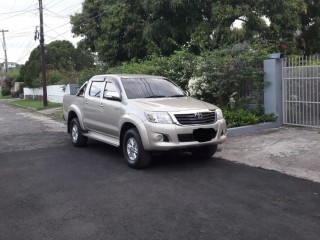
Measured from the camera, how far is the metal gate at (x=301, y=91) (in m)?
10.3

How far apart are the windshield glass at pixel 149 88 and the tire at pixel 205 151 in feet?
4.08

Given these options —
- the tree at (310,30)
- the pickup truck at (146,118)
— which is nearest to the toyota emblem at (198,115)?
the pickup truck at (146,118)

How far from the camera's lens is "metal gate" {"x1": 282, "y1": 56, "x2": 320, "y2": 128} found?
33.8ft

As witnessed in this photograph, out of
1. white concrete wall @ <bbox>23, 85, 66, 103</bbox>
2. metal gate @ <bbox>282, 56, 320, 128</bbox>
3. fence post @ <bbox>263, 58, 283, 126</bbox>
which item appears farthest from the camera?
white concrete wall @ <bbox>23, 85, 66, 103</bbox>

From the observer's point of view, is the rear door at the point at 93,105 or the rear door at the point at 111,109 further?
the rear door at the point at 93,105

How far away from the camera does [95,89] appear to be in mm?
9250

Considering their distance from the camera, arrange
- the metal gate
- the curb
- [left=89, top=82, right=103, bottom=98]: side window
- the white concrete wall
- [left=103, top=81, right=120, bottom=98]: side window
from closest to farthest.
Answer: [left=103, top=81, right=120, bottom=98]: side window → [left=89, top=82, right=103, bottom=98]: side window → the metal gate → the curb → the white concrete wall

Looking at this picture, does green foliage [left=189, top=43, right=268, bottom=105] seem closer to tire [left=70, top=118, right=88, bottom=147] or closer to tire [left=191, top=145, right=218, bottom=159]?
tire [left=191, top=145, right=218, bottom=159]

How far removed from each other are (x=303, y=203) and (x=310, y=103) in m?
5.71

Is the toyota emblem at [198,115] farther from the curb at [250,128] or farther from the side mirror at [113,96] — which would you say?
the curb at [250,128]

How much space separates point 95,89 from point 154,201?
4.35m

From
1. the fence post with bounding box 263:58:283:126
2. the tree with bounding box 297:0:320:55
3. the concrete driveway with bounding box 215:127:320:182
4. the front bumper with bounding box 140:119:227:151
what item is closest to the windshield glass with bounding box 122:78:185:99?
→ the front bumper with bounding box 140:119:227:151

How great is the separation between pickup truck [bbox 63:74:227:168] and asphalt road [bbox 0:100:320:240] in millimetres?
432

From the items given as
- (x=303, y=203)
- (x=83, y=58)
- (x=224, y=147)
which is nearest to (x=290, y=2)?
(x=224, y=147)
